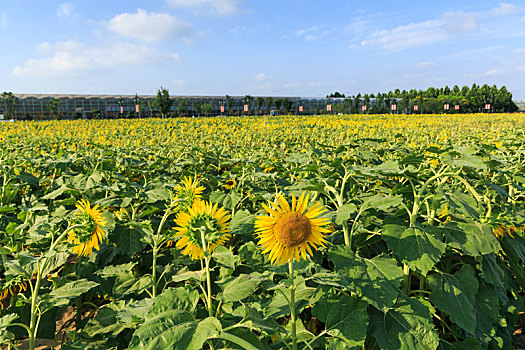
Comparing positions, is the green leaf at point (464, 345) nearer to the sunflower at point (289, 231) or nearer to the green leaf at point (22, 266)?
the sunflower at point (289, 231)

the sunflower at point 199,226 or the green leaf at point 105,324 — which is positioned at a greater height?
the sunflower at point 199,226

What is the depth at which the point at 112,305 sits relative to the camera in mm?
1773

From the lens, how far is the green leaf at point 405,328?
1.42 metres

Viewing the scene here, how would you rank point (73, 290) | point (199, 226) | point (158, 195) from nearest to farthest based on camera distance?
point (199, 226)
point (73, 290)
point (158, 195)

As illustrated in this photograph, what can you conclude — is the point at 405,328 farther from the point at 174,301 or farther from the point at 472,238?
the point at 174,301

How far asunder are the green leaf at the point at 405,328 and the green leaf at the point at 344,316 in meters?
0.12

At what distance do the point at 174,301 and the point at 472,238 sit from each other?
4.57 ft

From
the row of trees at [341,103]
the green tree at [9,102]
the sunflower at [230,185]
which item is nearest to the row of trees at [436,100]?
the row of trees at [341,103]

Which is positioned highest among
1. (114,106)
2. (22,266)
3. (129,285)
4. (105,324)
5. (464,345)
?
(114,106)

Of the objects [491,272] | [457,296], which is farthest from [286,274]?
[491,272]

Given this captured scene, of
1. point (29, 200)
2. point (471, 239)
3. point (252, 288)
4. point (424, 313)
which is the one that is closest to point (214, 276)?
point (252, 288)

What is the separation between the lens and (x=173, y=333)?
1023 millimetres

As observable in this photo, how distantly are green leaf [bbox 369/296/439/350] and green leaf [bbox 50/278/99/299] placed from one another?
128 centimetres

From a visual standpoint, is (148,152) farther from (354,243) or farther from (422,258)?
(422,258)
